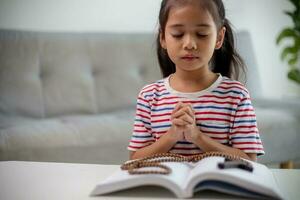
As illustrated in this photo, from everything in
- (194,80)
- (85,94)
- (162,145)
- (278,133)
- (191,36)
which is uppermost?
(191,36)

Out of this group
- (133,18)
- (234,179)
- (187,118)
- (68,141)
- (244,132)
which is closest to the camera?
(234,179)

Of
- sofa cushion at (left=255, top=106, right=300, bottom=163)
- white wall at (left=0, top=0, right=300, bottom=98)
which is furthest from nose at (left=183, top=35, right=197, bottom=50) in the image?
white wall at (left=0, top=0, right=300, bottom=98)

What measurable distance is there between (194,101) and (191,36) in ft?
0.55

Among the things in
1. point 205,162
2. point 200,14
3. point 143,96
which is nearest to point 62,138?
point 143,96

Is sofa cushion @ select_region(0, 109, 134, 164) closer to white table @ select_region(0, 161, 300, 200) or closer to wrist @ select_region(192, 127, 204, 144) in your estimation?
white table @ select_region(0, 161, 300, 200)

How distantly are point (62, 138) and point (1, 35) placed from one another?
749 millimetres

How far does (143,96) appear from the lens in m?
1.14

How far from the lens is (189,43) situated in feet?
3.18

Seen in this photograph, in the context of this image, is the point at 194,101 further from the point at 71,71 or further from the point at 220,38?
the point at 71,71

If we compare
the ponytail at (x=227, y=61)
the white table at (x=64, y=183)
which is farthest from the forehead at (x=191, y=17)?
the white table at (x=64, y=183)

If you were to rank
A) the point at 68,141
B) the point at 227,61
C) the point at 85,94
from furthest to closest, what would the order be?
1. the point at 85,94
2. the point at 68,141
3. the point at 227,61

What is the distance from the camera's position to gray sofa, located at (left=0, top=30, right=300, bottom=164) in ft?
6.57

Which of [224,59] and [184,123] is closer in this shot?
[184,123]

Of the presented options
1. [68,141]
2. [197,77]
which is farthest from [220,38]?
[68,141]
